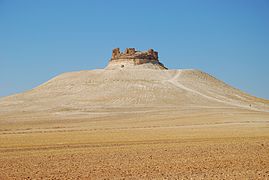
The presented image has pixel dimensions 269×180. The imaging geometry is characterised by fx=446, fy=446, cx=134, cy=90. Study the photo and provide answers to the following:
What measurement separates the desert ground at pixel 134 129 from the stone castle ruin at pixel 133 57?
22.7 feet

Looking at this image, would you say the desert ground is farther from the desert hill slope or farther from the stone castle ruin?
the stone castle ruin

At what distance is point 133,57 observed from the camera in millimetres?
102062

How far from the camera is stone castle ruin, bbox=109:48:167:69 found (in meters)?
102

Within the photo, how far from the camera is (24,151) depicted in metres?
24.0

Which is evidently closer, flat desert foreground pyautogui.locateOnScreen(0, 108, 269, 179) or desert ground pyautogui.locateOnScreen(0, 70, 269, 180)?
flat desert foreground pyautogui.locateOnScreen(0, 108, 269, 179)

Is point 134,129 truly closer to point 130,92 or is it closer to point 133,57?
point 130,92

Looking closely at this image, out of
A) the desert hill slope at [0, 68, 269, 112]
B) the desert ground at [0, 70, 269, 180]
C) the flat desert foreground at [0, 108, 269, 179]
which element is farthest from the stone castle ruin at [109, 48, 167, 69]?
the flat desert foreground at [0, 108, 269, 179]

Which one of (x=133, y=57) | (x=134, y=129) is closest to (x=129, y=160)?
(x=134, y=129)

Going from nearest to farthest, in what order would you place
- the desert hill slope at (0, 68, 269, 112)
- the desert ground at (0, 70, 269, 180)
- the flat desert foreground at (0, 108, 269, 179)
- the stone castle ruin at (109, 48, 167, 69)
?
the flat desert foreground at (0, 108, 269, 179) < the desert ground at (0, 70, 269, 180) < the desert hill slope at (0, 68, 269, 112) < the stone castle ruin at (109, 48, 167, 69)

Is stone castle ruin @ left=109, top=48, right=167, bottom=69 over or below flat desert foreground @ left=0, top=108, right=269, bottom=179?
over

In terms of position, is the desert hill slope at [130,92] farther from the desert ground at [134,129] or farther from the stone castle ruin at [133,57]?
the stone castle ruin at [133,57]

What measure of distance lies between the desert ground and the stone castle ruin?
22.7ft

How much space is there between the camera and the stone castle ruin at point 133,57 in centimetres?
10167

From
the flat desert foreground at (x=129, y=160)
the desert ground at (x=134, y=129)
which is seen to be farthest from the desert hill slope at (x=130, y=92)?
the flat desert foreground at (x=129, y=160)
